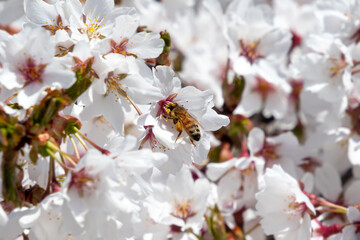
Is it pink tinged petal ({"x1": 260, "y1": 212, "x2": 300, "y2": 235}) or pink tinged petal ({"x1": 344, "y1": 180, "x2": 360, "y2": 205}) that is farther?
pink tinged petal ({"x1": 344, "y1": 180, "x2": 360, "y2": 205})

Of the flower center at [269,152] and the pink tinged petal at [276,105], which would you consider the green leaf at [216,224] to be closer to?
the flower center at [269,152]

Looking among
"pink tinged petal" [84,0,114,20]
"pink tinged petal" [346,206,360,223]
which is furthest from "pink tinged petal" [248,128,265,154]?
"pink tinged petal" [84,0,114,20]

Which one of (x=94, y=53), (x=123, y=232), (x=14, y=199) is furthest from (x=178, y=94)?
(x=14, y=199)

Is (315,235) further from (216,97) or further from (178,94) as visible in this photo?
(216,97)

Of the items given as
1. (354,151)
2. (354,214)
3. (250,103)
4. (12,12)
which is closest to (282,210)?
(354,214)

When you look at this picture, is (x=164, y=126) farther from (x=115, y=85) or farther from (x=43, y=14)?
(x=43, y=14)

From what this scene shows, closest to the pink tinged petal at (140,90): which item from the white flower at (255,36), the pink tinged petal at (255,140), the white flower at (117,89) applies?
the white flower at (117,89)

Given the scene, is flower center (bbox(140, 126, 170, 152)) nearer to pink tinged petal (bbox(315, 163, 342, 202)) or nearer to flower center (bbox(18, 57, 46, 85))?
flower center (bbox(18, 57, 46, 85))
